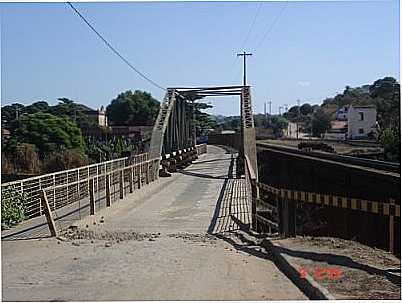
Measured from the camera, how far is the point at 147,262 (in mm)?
9047

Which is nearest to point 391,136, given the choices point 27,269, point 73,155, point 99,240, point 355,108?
point 73,155

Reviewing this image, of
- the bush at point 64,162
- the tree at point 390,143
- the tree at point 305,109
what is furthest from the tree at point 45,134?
the tree at point 305,109

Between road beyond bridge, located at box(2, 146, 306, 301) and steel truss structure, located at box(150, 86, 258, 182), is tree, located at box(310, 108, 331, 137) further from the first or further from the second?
road beyond bridge, located at box(2, 146, 306, 301)

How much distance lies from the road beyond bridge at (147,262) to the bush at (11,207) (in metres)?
1.54

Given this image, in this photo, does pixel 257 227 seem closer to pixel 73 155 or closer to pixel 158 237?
pixel 158 237

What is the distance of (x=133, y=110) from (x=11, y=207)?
239 feet

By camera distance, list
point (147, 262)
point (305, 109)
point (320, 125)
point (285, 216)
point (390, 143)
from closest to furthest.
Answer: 1. point (147, 262)
2. point (285, 216)
3. point (390, 143)
4. point (320, 125)
5. point (305, 109)

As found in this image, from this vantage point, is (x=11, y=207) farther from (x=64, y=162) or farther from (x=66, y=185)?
(x=64, y=162)

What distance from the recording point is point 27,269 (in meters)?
8.63

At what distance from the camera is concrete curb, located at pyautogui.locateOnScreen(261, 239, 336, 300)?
21.7 ft

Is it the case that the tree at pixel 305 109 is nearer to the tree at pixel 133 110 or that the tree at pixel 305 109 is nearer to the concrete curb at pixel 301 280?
the tree at pixel 133 110

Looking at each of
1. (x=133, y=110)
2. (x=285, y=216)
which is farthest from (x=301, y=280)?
(x=133, y=110)

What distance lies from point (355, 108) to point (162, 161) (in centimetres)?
6593

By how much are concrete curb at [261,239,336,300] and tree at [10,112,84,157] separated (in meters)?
31.9
